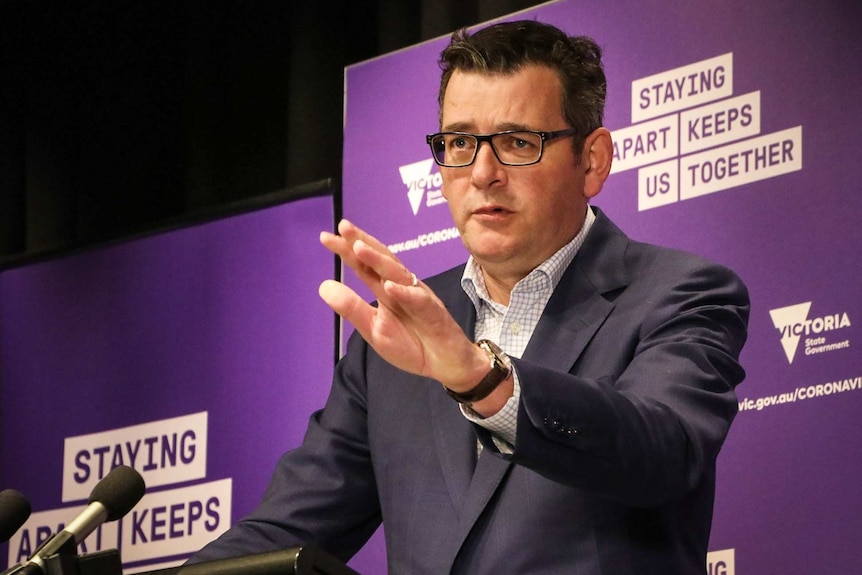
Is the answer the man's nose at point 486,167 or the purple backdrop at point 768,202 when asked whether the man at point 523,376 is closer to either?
the man's nose at point 486,167

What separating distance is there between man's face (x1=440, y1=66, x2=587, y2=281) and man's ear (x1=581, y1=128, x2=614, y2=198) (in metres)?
0.07

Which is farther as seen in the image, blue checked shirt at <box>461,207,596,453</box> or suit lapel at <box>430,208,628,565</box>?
blue checked shirt at <box>461,207,596,453</box>

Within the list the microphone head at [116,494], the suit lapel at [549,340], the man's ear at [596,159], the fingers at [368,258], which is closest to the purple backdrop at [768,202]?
the man's ear at [596,159]

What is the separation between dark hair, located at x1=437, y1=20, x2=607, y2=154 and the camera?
2820 millimetres

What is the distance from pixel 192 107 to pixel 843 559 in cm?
325

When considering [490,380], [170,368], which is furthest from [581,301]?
[170,368]

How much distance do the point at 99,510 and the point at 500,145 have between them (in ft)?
3.67

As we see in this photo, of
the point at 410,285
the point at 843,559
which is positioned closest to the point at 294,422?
the point at 843,559

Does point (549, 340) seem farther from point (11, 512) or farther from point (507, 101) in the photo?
point (11, 512)

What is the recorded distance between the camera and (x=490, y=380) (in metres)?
2.02

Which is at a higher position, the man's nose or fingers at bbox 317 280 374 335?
the man's nose

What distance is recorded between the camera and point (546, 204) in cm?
277

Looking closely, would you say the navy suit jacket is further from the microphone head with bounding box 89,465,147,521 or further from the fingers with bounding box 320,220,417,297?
the microphone head with bounding box 89,465,147,521

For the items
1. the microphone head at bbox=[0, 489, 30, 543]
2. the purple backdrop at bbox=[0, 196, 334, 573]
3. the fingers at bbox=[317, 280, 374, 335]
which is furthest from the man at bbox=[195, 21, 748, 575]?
the purple backdrop at bbox=[0, 196, 334, 573]
